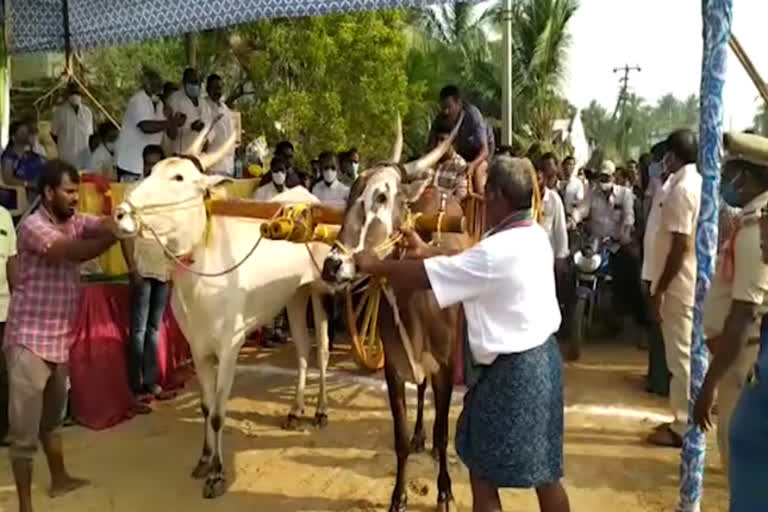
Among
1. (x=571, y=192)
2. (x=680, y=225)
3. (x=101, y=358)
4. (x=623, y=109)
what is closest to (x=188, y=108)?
(x=101, y=358)

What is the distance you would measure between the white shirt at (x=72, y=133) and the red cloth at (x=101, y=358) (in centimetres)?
303

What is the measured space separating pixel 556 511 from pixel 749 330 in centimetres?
114

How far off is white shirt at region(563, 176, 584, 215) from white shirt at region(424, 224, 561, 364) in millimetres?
7614

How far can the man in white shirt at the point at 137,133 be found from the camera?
29.2ft

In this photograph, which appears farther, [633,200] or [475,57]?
[475,57]

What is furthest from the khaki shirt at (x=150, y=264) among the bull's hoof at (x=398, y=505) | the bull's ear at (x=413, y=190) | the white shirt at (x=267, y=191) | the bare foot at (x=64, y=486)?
the bull's hoof at (x=398, y=505)

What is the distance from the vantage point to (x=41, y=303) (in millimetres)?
5066

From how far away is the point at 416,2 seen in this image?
686 centimetres

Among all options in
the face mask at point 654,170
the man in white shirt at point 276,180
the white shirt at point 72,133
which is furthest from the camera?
the white shirt at point 72,133

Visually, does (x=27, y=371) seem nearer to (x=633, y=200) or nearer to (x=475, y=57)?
(x=633, y=200)

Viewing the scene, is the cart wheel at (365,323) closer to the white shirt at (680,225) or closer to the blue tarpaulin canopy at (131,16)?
the white shirt at (680,225)

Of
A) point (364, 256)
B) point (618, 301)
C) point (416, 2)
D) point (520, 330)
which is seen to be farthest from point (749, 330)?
point (618, 301)

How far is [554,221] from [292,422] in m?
3.45

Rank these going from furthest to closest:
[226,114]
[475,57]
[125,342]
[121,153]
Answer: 1. [475,57]
2. [226,114]
3. [121,153]
4. [125,342]
